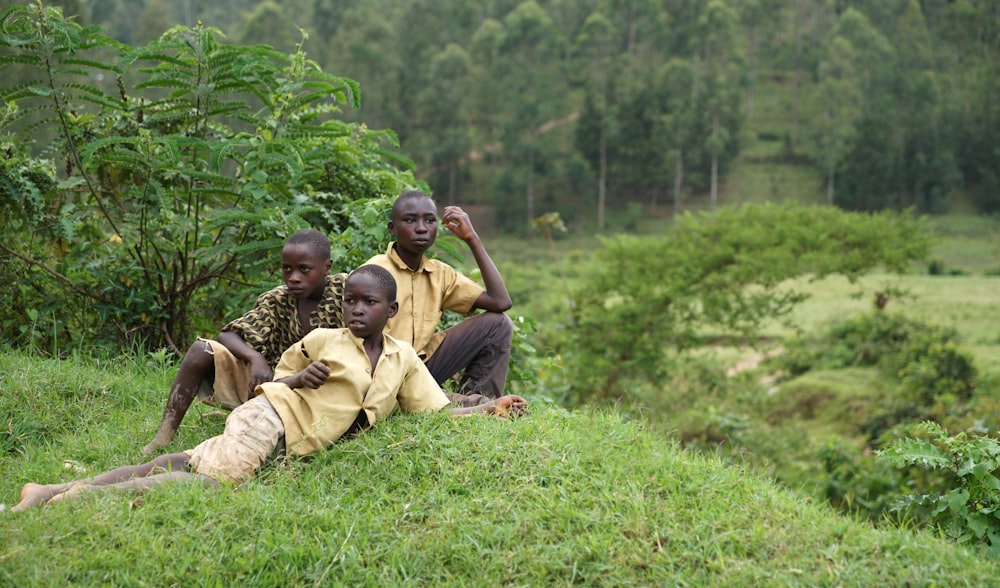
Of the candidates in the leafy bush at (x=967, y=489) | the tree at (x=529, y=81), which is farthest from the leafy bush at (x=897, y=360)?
the tree at (x=529, y=81)

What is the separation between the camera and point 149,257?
5586mm

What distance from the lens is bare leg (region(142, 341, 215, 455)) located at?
3816 mm

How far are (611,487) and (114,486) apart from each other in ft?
6.03

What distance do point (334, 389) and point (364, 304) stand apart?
37 cm

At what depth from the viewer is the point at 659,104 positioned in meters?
47.2

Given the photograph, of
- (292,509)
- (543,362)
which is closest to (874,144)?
(543,362)

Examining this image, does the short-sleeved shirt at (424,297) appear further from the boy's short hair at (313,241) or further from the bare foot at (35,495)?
the bare foot at (35,495)

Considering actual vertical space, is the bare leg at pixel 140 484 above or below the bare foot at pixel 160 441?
above

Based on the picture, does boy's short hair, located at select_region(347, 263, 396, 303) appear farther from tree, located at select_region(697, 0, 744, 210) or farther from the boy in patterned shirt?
tree, located at select_region(697, 0, 744, 210)

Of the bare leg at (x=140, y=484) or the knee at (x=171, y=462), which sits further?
the knee at (x=171, y=462)

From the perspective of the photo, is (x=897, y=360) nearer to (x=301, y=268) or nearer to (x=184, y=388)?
(x=301, y=268)

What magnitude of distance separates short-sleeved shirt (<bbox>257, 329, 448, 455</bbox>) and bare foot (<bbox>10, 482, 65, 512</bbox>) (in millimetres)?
811

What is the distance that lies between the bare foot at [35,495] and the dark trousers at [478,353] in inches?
69.1

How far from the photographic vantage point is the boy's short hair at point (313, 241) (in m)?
3.93
